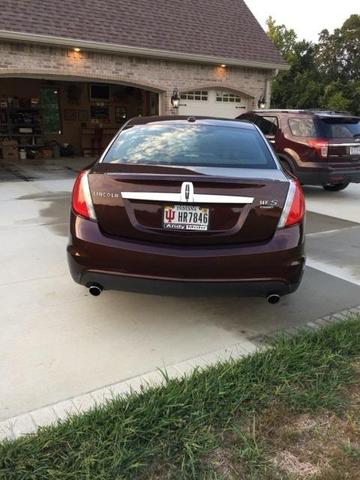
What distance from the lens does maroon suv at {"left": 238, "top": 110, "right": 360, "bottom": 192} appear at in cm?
861

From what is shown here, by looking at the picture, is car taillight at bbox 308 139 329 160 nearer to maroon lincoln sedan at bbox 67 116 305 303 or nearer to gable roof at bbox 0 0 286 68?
maroon lincoln sedan at bbox 67 116 305 303

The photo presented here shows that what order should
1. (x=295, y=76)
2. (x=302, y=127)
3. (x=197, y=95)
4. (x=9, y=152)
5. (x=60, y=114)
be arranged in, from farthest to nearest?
1. (x=295, y=76)
2. (x=60, y=114)
3. (x=9, y=152)
4. (x=197, y=95)
5. (x=302, y=127)

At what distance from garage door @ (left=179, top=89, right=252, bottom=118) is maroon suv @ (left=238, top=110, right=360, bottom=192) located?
19.7ft

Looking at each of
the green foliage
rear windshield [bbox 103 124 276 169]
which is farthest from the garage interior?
the green foliage

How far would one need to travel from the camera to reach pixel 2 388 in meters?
2.71

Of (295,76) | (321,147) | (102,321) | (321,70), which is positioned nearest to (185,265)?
(102,321)

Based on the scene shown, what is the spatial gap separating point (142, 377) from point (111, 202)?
1156mm

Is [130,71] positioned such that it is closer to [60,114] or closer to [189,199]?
[60,114]

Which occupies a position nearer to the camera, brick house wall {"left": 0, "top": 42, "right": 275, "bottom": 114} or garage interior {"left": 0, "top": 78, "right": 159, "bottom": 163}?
brick house wall {"left": 0, "top": 42, "right": 275, "bottom": 114}

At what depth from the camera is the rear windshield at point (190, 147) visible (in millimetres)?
3568

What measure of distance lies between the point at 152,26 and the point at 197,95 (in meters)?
2.45

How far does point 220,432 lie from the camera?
93.2 inches

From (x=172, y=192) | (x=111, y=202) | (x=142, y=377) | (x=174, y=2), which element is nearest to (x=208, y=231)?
(x=172, y=192)

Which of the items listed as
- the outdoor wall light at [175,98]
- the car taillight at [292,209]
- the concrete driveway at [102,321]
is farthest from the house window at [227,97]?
the car taillight at [292,209]
